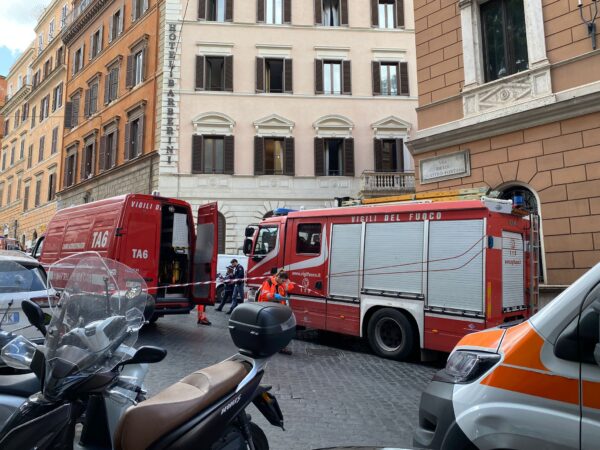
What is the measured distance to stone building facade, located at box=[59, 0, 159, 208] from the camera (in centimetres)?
2331

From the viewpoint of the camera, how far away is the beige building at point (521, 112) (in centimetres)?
940

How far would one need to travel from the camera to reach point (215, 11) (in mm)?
22547

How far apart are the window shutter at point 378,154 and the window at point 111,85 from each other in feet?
49.8

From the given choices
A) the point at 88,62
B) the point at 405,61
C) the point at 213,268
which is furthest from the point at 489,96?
the point at 88,62

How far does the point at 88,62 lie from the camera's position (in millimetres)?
29719

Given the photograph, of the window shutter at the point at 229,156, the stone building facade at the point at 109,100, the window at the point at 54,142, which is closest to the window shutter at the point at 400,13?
the window shutter at the point at 229,156

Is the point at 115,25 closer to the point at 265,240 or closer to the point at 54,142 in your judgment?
the point at 54,142

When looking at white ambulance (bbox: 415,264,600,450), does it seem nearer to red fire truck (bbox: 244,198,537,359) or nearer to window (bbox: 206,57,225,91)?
red fire truck (bbox: 244,198,537,359)

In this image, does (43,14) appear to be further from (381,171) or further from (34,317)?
(34,317)

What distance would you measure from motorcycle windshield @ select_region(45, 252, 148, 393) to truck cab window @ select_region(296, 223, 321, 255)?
624 centimetres

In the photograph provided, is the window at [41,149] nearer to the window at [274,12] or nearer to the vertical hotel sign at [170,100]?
the vertical hotel sign at [170,100]

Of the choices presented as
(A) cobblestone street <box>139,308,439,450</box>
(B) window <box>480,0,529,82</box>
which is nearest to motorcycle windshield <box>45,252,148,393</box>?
(A) cobblestone street <box>139,308,439,450</box>

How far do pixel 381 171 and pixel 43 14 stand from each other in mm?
34102

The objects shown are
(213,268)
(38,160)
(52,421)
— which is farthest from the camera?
(38,160)
